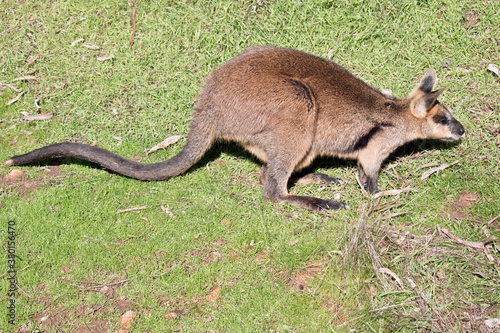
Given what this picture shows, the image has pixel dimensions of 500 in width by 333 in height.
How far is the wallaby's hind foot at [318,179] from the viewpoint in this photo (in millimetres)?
5195

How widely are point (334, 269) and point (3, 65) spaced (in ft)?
17.0

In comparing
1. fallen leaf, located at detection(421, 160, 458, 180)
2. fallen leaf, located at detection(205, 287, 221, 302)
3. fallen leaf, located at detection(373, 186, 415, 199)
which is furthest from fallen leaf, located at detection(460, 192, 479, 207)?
fallen leaf, located at detection(205, 287, 221, 302)

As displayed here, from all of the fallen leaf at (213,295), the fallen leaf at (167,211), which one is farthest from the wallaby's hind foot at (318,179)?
the fallen leaf at (213,295)

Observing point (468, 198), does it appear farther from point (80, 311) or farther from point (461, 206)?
point (80, 311)

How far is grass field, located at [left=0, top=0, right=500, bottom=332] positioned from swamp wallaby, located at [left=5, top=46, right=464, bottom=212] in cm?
36

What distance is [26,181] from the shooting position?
507cm

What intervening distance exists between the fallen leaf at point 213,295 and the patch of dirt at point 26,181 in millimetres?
2260

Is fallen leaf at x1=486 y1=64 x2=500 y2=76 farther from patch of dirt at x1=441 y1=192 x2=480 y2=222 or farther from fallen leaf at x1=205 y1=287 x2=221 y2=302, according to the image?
fallen leaf at x1=205 y1=287 x2=221 y2=302

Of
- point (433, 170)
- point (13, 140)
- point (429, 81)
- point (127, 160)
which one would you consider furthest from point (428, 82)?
point (13, 140)

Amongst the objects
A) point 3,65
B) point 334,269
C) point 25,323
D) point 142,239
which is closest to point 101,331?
point 25,323

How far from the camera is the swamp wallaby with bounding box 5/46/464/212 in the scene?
4484 mm

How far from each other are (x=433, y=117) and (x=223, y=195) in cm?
237

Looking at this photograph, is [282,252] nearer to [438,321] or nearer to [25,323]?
[438,321]

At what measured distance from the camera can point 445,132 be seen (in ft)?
16.3
